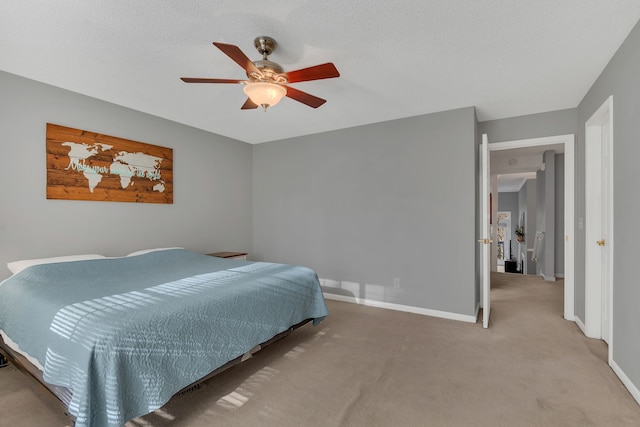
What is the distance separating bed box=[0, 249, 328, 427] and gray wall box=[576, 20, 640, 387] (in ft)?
7.68

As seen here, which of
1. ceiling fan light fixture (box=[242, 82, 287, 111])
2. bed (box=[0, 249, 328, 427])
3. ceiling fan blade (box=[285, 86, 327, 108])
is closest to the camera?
bed (box=[0, 249, 328, 427])

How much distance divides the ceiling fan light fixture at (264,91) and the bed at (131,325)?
1.42m

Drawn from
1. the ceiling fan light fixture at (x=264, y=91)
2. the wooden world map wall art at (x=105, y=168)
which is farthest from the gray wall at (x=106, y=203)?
the ceiling fan light fixture at (x=264, y=91)

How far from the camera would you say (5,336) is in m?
2.14

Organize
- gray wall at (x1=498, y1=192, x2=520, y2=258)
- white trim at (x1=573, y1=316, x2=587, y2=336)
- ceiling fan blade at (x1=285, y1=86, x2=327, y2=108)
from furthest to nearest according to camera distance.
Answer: gray wall at (x1=498, y1=192, x2=520, y2=258) < white trim at (x1=573, y1=316, x2=587, y2=336) < ceiling fan blade at (x1=285, y1=86, x2=327, y2=108)

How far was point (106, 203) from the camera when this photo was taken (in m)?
3.30

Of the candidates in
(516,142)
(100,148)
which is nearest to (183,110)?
(100,148)

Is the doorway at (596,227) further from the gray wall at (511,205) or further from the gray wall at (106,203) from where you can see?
the gray wall at (511,205)

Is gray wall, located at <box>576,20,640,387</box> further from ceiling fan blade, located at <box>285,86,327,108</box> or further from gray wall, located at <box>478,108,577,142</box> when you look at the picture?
ceiling fan blade, located at <box>285,86,327,108</box>

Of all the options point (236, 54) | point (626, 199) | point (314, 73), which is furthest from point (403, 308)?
point (236, 54)

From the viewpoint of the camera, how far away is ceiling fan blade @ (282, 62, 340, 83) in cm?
194

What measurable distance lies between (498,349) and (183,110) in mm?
4071

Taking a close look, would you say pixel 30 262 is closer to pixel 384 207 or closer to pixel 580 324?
pixel 384 207

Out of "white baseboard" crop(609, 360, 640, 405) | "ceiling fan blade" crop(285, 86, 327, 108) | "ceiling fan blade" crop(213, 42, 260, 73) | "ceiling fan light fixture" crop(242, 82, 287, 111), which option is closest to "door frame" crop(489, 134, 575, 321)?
"white baseboard" crop(609, 360, 640, 405)
